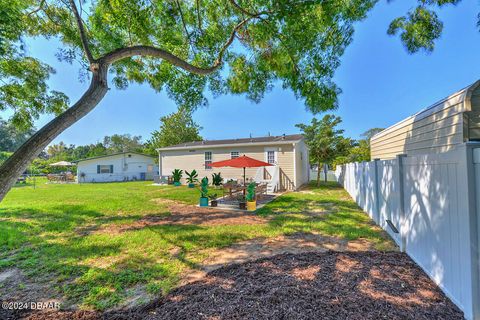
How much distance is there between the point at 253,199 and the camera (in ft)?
26.9

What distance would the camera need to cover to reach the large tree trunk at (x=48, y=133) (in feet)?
8.05

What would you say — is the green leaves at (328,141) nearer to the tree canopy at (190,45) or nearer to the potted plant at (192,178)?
the potted plant at (192,178)

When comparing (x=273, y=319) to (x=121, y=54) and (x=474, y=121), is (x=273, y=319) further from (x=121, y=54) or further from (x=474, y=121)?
(x=474, y=121)

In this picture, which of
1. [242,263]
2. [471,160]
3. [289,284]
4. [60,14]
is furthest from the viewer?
[60,14]

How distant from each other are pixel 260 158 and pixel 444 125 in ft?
35.8

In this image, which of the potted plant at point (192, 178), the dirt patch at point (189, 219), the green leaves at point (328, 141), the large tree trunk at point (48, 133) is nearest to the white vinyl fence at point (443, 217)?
the dirt patch at point (189, 219)

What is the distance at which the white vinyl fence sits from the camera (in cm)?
190

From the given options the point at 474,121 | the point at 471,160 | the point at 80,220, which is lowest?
the point at 80,220

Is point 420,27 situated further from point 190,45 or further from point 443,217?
point 190,45

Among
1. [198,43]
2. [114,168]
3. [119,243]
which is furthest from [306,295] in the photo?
[114,168]

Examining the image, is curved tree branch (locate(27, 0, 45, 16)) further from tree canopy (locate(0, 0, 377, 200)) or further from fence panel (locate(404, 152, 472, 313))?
fence panel (locate(404, 152, 472, 313))

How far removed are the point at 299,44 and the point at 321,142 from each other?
10.9 metres

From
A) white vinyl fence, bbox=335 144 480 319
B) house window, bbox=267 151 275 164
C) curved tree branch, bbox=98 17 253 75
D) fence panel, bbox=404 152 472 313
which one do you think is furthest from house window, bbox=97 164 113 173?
fence panel, bbox=404 152 472 313

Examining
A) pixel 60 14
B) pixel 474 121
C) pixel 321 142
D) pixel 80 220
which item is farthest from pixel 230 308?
pixel 321 142
